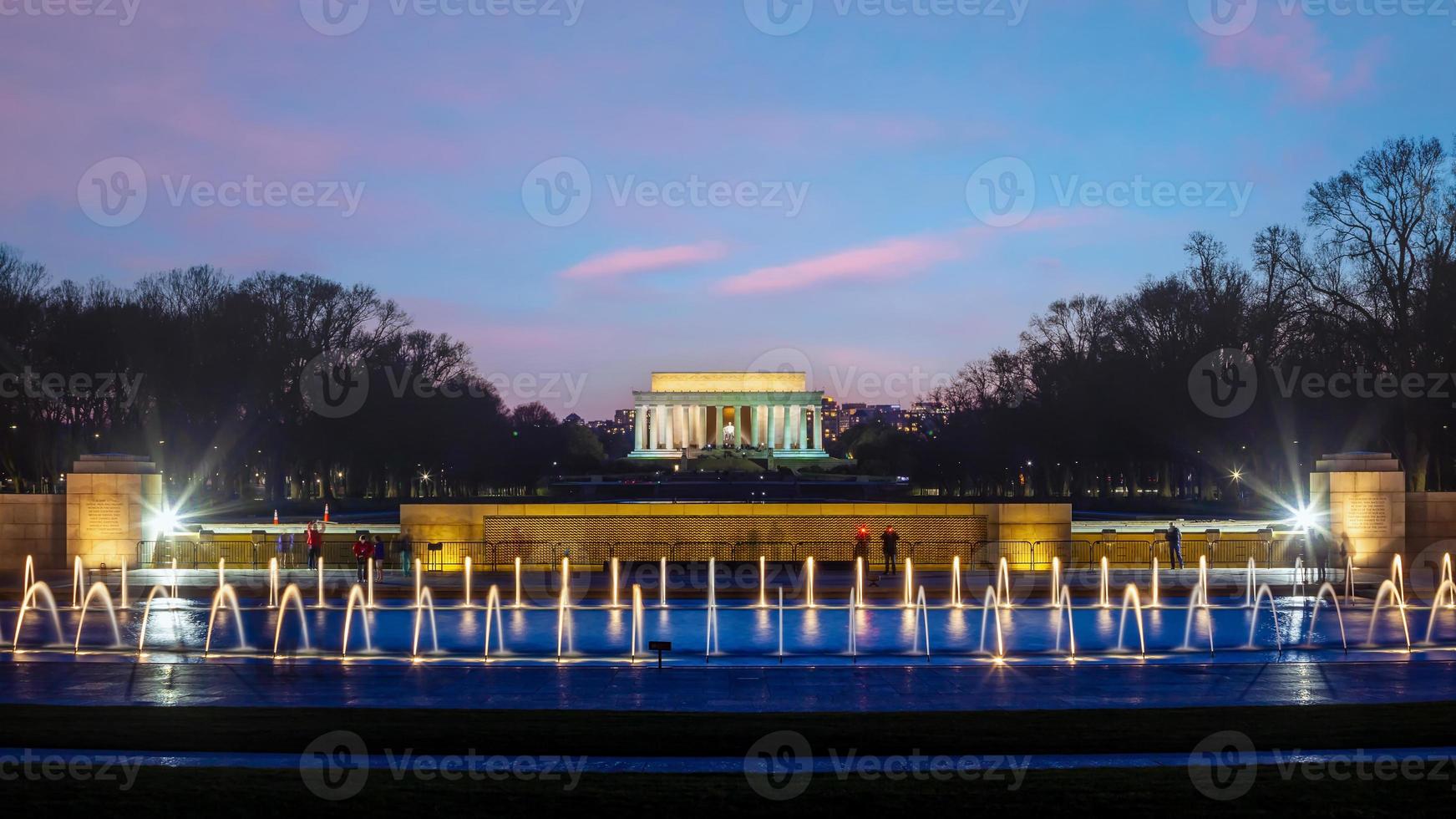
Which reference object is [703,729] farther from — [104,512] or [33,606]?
[104,512]

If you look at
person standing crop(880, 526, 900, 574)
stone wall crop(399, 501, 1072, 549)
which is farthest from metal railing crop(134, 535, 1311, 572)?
person standing crop(880, 526, 900, 574)

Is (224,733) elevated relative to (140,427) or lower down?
lower down

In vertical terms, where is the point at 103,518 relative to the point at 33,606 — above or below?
above

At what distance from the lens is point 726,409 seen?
502 ft

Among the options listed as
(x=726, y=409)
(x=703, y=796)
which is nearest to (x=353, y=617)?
(x=703, y=796)

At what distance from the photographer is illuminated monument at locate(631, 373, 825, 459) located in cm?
14800

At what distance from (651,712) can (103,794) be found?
5.15m

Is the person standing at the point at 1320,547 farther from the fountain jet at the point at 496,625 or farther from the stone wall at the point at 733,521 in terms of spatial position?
the fountain jet at the point at 496,625

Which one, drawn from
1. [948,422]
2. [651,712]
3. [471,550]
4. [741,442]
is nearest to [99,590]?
[471,550]

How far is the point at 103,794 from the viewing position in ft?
31.3

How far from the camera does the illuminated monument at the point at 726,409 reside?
486ft

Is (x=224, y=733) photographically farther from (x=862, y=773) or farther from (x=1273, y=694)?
(x=1273, y=694)

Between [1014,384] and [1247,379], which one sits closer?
[1247,379]

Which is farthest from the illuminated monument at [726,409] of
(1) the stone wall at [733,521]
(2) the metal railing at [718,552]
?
(2) the metal railing at [718,552]
